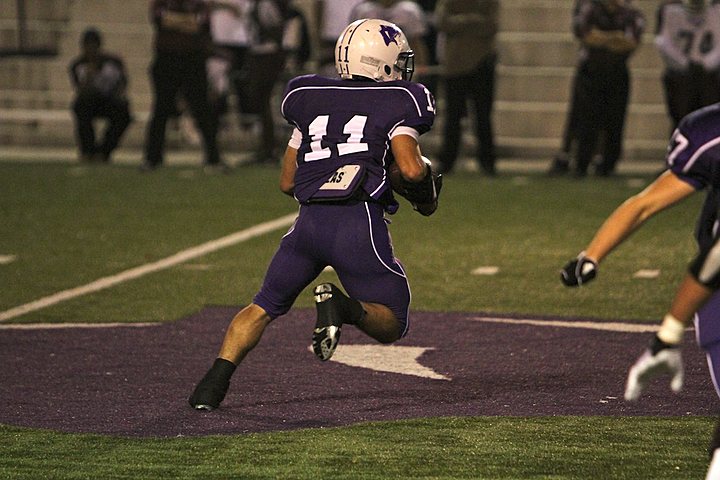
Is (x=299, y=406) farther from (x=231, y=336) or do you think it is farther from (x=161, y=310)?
(x=161, y=310)

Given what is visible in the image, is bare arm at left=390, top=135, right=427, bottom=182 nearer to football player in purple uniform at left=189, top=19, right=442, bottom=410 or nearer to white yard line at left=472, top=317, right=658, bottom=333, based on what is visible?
football player in purple uniform at left=189, top=19, right=442, bottom=410

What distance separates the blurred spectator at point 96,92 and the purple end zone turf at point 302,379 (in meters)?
8.75

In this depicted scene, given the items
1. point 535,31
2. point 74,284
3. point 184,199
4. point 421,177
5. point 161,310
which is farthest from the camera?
point 535,31

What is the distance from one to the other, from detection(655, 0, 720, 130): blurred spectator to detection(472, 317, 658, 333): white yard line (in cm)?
700

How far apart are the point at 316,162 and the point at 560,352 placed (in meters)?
1.87

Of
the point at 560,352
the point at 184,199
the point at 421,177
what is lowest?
the point at 184,199

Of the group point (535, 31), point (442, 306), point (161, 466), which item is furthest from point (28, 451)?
point (535, 31)

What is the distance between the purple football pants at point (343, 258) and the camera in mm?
5945

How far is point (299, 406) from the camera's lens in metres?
6.20

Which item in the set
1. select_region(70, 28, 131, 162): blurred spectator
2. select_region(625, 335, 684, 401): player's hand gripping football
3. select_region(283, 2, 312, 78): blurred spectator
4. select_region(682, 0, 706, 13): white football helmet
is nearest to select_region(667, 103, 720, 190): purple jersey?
select_region(625, 335, 684, 401): player's hand gripping football

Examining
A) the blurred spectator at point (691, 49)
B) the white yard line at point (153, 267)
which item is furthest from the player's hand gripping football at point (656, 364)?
the blurred spectator at point (691, 49)

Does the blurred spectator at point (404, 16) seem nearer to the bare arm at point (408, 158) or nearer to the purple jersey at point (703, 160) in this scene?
the bare arm at point (408, 158)

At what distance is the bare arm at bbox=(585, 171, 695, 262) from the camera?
14.9 ft

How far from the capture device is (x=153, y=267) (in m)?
10.0
